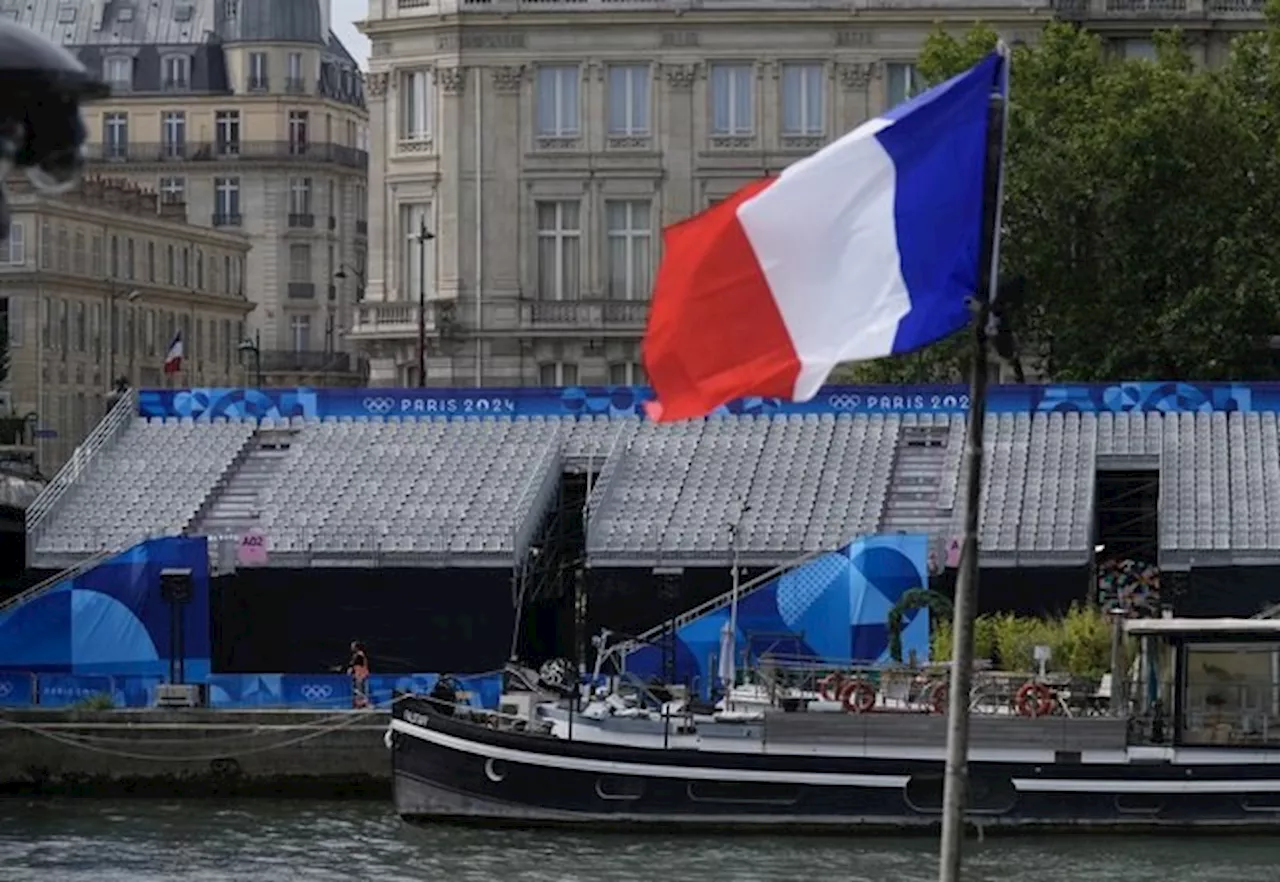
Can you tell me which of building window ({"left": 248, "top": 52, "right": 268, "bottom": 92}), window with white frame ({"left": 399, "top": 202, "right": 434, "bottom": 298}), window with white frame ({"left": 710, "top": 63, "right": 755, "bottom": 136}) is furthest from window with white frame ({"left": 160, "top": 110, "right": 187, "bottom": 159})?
window with white frame ({"left": 710, "top": 63, "right": 755, "bottom": 136})

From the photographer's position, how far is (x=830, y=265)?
16.0 m

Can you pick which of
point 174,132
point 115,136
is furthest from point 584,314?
point 115,136

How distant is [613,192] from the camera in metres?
83.9

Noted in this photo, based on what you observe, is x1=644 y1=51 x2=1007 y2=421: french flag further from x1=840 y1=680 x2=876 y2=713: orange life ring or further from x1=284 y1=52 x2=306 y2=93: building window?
x1=284 y1=52 x2=306 y2=93: building window

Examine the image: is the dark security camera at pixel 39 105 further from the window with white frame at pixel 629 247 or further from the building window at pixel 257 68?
the building window at pixel 257 68

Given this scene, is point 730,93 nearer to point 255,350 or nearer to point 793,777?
point 255,350

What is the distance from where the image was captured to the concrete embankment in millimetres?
50656

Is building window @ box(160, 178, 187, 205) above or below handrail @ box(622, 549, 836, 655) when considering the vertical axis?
above

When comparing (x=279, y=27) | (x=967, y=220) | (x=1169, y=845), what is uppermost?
(x=279, y=27)

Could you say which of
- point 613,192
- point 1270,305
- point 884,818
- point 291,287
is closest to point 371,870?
point 884,818

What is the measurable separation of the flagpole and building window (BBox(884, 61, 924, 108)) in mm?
67060

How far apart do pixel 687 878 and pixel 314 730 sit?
392 inches

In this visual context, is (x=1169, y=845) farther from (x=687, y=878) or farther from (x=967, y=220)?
(x=967, y=220)

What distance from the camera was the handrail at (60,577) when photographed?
189 ft
